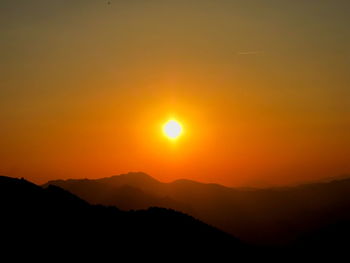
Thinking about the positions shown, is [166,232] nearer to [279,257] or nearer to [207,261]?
[207,261]

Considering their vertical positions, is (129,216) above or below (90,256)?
above

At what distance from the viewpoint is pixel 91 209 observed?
5853 cm

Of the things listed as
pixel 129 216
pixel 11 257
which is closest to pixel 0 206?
pixel 11 257

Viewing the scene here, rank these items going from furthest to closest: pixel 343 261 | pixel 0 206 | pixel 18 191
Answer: pixel 343 261 < pixel 18 191 < pixel 0 206

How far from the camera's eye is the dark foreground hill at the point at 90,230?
4744cm

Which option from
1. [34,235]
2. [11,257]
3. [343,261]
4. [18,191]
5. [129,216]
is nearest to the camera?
[11,257]

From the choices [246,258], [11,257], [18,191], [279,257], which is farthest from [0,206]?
[279,257]

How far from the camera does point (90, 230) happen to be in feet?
173

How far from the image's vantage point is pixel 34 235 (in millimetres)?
47375

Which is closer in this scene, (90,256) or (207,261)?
(90,256)

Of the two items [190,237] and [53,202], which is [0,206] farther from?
[190,237]

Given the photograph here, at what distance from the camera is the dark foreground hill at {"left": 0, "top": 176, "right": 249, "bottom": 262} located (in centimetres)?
4744

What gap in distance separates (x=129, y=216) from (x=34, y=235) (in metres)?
15.1

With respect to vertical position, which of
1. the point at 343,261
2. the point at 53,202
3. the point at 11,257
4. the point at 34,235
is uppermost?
the point at 343,261
